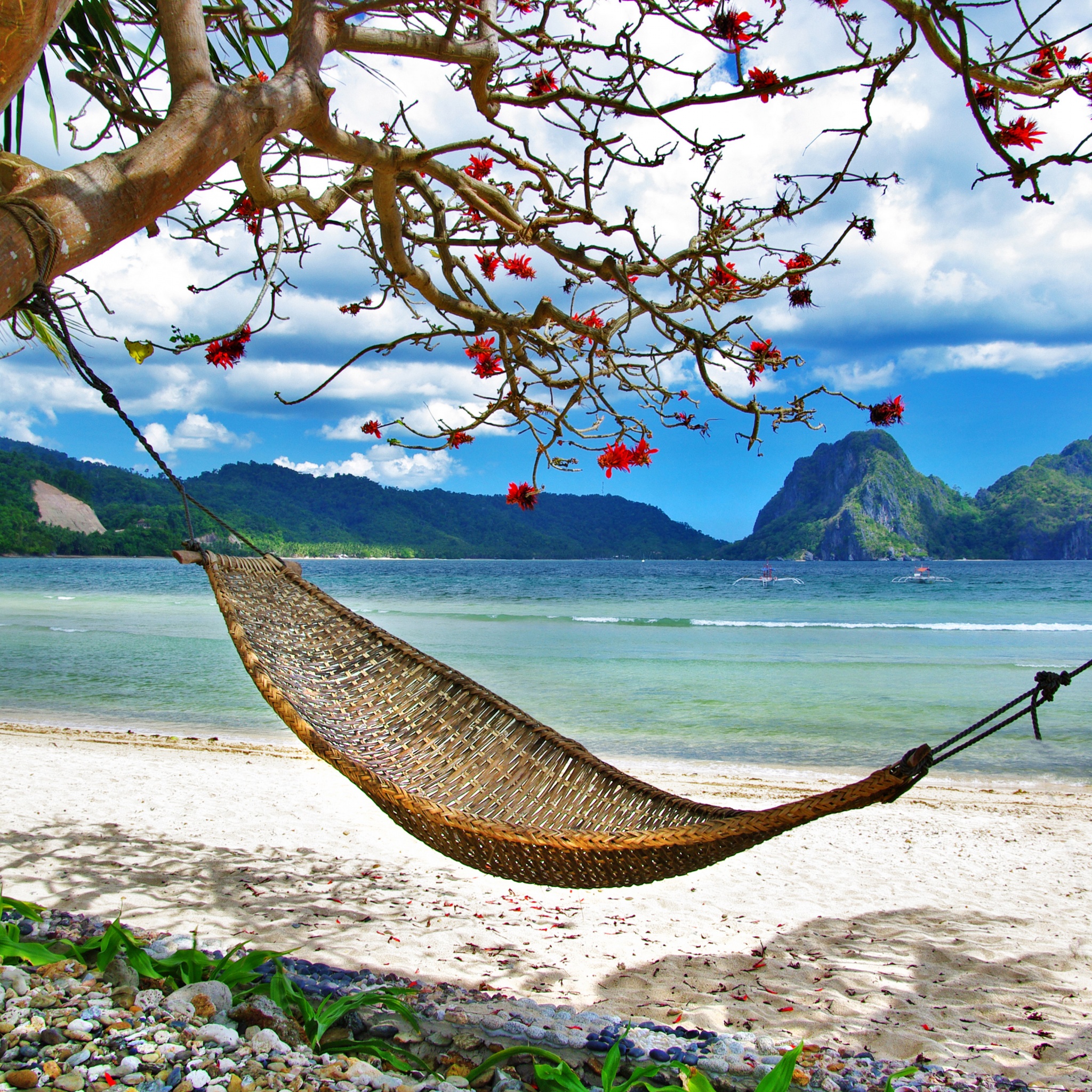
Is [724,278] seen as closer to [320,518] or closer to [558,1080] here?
[558,1080]

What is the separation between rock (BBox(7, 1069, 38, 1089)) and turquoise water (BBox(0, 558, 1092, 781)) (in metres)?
4.71

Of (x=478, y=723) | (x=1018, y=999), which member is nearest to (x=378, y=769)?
(x=478, y=723)

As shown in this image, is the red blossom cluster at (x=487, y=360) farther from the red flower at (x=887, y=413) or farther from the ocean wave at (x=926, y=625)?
the ocean wave at (x=926, y=625)

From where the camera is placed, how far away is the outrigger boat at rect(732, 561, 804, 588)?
32.5 meters

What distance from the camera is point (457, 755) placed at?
205cm

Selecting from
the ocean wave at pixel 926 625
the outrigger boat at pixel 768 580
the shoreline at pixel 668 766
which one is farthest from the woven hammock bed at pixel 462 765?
the outrigger boat at pixel 768 580

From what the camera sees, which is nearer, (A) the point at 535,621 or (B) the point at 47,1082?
(B) the point at 47,1082

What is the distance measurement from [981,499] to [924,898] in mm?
58788

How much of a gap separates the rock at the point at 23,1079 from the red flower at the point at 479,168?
249 centimetres

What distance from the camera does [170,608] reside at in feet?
57.5

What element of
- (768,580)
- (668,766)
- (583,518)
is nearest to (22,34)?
(668,766)

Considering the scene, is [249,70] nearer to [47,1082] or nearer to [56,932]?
[56,932]

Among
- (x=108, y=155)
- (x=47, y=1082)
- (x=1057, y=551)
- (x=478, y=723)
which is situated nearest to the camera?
(x=47, y=1082)

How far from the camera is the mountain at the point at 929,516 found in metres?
50.3
